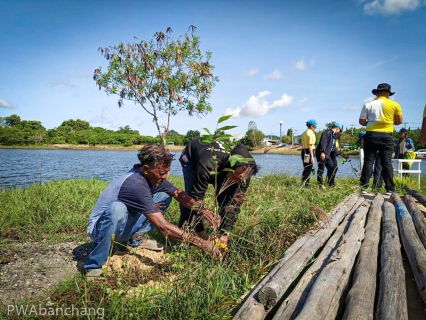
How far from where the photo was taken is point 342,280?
7.06 feet

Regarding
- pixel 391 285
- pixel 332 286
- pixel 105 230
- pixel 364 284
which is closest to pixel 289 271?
pixel 332 286

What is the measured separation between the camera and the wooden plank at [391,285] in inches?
68.7

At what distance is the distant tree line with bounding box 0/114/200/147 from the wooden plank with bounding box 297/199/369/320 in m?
47.4

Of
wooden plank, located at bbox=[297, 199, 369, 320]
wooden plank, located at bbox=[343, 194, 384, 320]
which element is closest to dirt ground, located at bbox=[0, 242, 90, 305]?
wooden plank, located at bbox=[297, 199, 369, 320]

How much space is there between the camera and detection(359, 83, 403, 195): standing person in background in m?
5.54

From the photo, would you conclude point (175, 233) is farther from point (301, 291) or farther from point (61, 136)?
point (61, 136)

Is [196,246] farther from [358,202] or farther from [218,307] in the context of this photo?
[358,202]

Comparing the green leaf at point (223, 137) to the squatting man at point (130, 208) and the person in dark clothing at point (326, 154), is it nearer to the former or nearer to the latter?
the squatting man at point (130, 208)

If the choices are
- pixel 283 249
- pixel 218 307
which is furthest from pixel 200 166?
pixel 218 307

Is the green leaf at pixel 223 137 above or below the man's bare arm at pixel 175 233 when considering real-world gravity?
above

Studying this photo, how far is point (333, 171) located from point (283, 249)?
497 cm

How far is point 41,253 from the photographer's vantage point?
10.4 feet

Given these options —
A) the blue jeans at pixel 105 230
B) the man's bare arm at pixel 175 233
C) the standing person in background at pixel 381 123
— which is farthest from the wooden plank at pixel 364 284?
the standing person in background at pixel 381 123

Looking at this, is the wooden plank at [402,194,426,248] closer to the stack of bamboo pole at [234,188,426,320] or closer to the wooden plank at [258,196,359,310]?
the stack of bamboo pole at [234,188,426,320]
